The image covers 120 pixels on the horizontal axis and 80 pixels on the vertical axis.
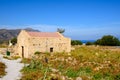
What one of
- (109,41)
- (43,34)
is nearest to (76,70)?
(43,34)

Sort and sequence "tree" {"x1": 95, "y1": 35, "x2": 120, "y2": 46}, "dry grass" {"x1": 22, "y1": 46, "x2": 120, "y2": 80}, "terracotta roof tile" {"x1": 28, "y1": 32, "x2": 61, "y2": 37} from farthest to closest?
"tree" {"x1": 95, "y1": 35, "x2": 120, "y2": 46}
"terracotta roof tile" {"x1": 28, "y1": 32, "x2": 61, "y2": 37}
"dry grass" {"x1": 22, "y1": 46, "x2": 120, "y2": 80}

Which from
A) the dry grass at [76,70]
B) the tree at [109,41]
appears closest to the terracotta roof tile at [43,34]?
the dry grass at [76,70]

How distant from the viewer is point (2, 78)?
857 inches

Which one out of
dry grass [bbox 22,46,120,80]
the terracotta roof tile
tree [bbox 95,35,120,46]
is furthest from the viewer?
tree [bbox 95,35,120,46]

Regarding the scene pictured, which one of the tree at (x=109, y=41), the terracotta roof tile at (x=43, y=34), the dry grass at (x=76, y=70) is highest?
the terracotta roof tile at (x=43, y=34)

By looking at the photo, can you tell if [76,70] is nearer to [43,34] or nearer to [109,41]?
[43,34]

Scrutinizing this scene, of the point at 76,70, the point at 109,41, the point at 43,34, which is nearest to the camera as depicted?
the point at 76,70

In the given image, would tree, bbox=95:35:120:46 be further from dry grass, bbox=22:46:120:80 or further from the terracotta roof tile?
dry grass, bbox=22:46:120:80

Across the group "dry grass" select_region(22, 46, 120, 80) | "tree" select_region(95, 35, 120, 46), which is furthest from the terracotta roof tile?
"tree" select_region(95, 35, 120, 46)

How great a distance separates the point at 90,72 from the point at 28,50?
16975 mm

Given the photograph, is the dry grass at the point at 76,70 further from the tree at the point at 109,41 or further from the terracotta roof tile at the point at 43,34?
the tree at the point at 109,41

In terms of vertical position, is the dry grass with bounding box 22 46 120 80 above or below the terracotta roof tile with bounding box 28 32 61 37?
below

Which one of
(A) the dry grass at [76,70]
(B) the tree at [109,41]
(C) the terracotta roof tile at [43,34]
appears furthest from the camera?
(B) the tree at [109,41]

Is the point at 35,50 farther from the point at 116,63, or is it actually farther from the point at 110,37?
the point at 110,37
